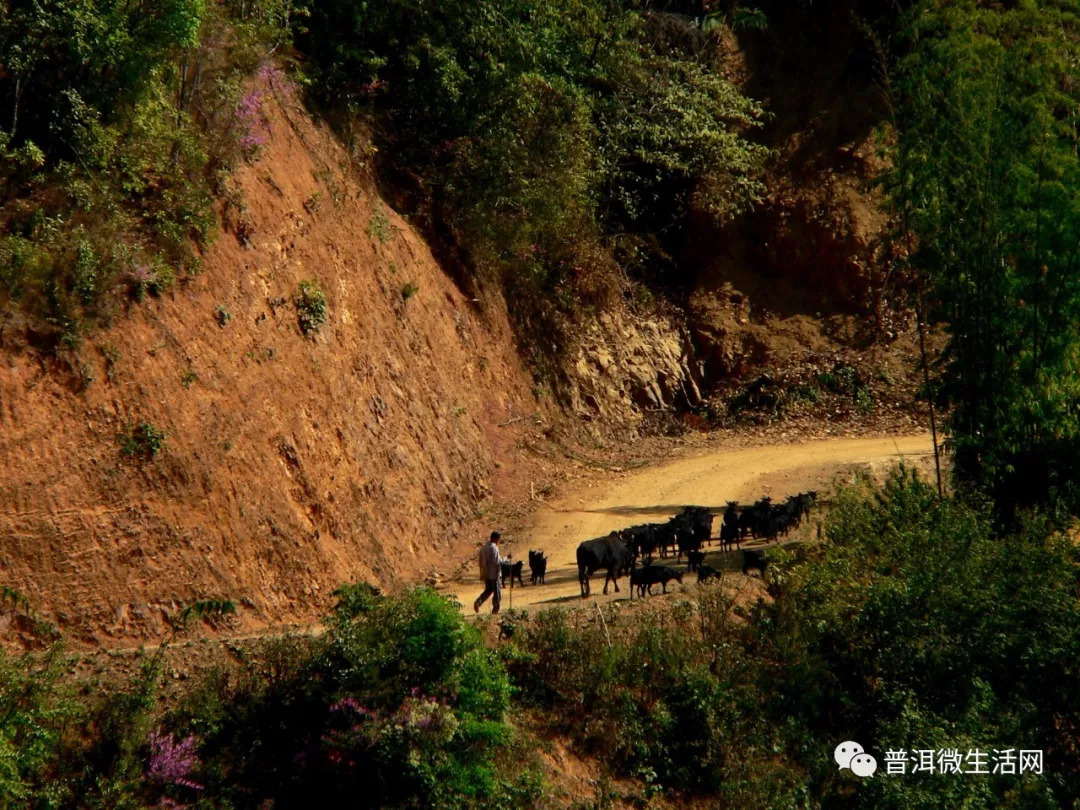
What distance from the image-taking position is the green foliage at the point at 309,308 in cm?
1903

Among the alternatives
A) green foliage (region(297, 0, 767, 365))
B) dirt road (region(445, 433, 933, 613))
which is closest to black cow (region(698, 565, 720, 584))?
dirt road (region(445, 433, 933, 613))

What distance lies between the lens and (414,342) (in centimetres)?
2233

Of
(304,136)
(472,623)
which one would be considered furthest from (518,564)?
(304,136)

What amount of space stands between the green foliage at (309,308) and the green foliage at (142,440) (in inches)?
169

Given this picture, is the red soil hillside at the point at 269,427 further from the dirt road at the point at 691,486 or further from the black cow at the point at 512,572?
the black cow at the point at 512,572

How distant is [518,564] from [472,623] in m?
3.41

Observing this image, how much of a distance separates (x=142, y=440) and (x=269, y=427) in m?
2.38

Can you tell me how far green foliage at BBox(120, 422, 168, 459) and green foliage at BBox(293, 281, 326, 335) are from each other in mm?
4285

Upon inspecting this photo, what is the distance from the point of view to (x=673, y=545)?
1959 cm

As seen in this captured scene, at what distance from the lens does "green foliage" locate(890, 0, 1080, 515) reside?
60.4 ft

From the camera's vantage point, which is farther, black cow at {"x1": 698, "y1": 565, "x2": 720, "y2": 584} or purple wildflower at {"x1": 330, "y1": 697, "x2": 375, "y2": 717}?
black cow at {"x1": 698, "y1": 565, "x2": 720, "y2": 584}

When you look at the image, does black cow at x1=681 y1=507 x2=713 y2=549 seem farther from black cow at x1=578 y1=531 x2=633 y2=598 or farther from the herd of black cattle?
black cow at x1=578 y1=531 x2=633 y2=598

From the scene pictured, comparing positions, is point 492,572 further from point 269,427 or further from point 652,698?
point 269,427

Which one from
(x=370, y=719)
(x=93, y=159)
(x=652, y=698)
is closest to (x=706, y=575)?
(x=652, y=698)
